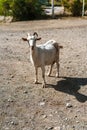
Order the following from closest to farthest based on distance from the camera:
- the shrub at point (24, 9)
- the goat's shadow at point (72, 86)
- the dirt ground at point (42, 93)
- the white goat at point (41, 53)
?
the dirt ground at point (42, 93), the goat's shadow at point (72, 86), the white goat at point (41, 53), the shrub at point (24, 9)

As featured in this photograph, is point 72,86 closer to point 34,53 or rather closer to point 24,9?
point 34,53

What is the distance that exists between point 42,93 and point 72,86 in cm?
89

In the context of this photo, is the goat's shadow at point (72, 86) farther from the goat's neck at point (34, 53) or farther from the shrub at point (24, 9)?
the shrub at point (24, 9)

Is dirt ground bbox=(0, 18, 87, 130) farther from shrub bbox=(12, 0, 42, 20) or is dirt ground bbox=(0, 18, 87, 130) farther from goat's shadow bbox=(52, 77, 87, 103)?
shrub bbox=(12, 0, 42, 20)

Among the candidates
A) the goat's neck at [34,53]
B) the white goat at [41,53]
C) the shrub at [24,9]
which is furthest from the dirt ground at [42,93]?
the shrub at [24,9]

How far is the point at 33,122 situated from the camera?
7027 mm

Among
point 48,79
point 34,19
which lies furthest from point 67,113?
point 34,19

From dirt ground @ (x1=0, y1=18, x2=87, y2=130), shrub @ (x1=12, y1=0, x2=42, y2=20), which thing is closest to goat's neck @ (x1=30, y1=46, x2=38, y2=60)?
dirt ground @ (x1=0, y1=18, x2=87, y2=130)

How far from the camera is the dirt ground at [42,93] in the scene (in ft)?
23.1

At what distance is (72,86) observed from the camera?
9.02 meters

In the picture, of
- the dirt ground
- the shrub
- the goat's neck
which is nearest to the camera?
the dirt ground

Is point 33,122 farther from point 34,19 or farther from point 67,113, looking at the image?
point 34,19

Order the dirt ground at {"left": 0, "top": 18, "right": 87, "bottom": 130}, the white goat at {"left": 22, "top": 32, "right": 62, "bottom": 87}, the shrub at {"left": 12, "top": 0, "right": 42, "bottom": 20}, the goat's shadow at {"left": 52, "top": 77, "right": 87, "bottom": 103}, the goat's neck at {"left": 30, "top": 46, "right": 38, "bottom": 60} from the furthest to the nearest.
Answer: the shrub at {"left": 12, "top": 0, "right": 42, "bottom": 20} → the goat's neck at {"left": 30, "top": 46, "right": 38, "bottom": 60} → the white goat at {"left": 22, "top": 32, "right": 62, "bottom": 87} → the goat's shadow at {"left": 52, "top": 77, "right": 87, "bottom": 103} → the dirt ground at {"left": 0, "top": 18, "right": 87, "bottom": 130}

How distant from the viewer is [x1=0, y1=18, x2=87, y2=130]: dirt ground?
7047 mm
